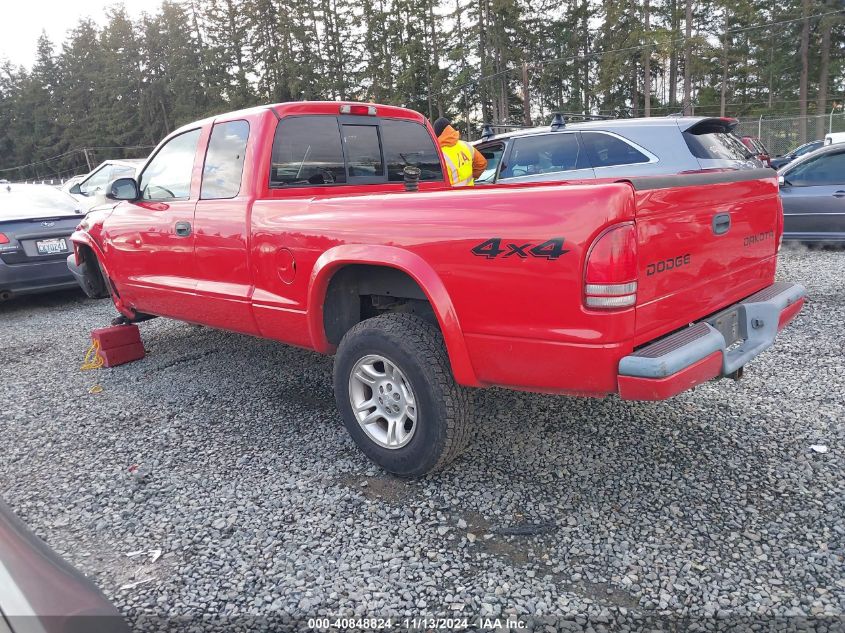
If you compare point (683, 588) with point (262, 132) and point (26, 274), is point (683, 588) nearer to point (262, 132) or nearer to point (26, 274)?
point (262, 132)

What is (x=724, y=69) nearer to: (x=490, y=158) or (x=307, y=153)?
(x=490, y=158)

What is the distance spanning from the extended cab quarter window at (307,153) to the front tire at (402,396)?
127 cm

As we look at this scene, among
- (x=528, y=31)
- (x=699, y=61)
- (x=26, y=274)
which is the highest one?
(x=528, y=31)

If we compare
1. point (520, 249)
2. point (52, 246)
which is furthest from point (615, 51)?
point (520, 249)

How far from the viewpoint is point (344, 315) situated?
3.24 metres

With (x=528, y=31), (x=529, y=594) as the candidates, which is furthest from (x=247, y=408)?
(x=528, y=31)

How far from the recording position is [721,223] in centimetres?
261

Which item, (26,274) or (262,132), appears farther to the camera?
(26,274)

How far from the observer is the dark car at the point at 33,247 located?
6.84 metres

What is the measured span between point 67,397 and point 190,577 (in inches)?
110

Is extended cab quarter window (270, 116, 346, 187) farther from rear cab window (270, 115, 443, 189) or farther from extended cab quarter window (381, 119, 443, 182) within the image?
extended cab quarter window (381, 119, 443, 182)

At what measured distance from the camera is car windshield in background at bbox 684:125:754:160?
20.8 feet

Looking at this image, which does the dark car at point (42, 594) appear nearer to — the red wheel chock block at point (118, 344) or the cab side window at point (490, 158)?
the red wheel chock block at point (118, 344)

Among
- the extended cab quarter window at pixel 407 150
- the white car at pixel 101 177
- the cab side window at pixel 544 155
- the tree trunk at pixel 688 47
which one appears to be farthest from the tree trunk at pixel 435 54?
the extended cab quarter window at pixel 407 150
